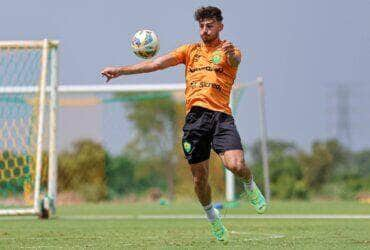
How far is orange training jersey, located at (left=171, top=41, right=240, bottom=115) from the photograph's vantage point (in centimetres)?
1079

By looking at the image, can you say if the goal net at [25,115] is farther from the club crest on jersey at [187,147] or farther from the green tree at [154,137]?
the green tree at [154,137]

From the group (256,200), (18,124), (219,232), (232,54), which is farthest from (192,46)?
(18,124)

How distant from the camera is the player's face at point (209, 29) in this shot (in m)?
10.9

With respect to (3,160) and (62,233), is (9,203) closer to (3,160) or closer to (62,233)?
(3,160)

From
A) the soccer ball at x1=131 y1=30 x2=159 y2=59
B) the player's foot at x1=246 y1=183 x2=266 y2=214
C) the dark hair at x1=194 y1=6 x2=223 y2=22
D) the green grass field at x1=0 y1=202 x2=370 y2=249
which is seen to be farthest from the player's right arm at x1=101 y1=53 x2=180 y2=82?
the green grass field at x1=0 y1=202 x2=370 y2=249

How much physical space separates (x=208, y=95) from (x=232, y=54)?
19.4 inches

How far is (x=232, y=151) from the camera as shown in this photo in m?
10.5

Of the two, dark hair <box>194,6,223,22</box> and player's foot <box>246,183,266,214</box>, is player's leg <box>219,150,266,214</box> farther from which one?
dark hair <box>194,6,223,22</box>

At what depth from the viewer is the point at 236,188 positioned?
29781mm

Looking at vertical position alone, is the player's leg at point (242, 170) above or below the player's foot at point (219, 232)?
above

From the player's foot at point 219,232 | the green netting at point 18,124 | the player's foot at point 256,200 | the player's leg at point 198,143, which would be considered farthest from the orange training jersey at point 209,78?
the green netting at point 18,124

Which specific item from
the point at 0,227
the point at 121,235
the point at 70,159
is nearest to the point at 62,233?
the point at 121,235

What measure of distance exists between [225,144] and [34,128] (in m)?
8.54

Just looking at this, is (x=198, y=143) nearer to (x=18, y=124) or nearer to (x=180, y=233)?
(x=180, y=233)
